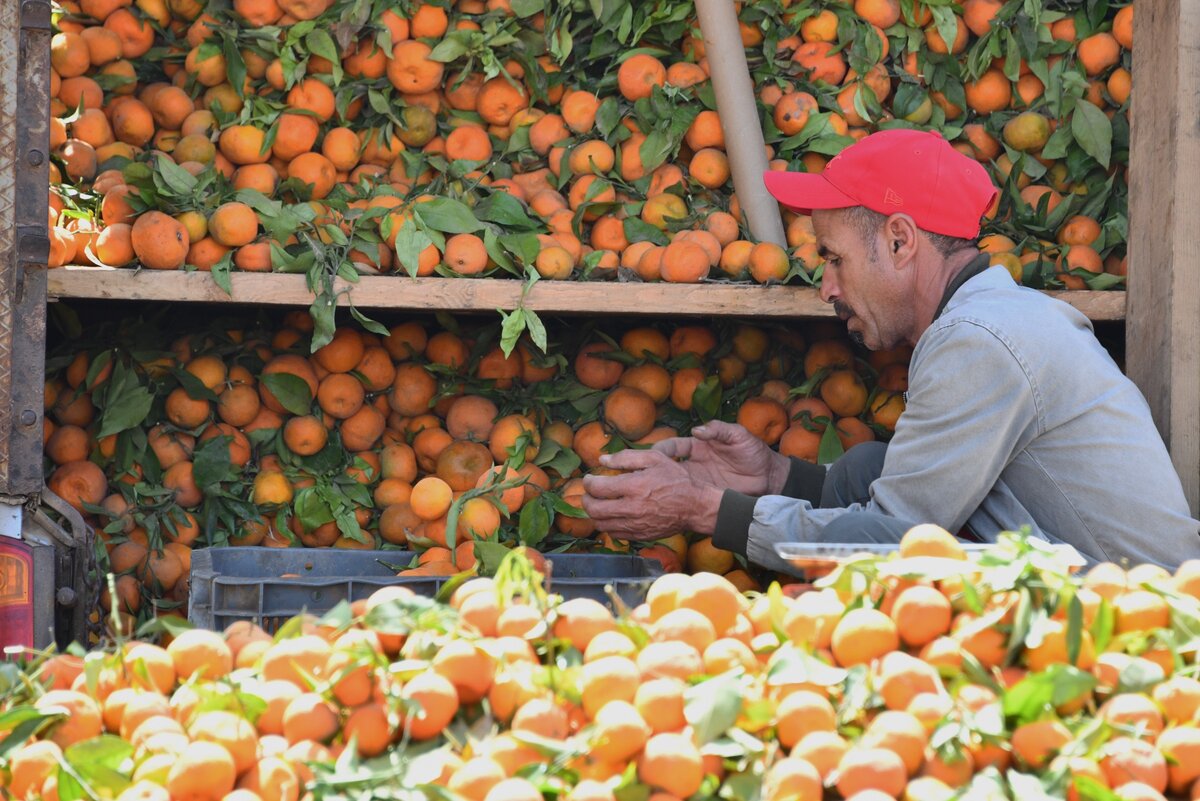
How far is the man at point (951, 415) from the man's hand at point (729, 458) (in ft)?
0.88

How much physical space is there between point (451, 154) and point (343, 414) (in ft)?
2.31

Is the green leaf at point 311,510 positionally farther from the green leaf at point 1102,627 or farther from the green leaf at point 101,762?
the green leaf at point 1102,627

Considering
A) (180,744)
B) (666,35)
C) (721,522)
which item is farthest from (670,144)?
(180,744)

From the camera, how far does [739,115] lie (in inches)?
122

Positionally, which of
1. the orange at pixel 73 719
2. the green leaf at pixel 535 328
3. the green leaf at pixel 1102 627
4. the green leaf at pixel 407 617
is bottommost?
the orange at pixel 73 719

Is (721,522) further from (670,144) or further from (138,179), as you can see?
(138,179)

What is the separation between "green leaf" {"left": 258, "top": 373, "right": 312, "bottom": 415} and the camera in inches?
124

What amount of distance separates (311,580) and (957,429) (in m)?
1.20

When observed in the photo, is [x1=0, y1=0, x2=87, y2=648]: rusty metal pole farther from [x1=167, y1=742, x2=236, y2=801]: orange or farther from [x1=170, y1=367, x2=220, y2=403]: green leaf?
[x1=167, y1=742, x2=236, y2=801]: orange

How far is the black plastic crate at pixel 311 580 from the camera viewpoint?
2.40 m

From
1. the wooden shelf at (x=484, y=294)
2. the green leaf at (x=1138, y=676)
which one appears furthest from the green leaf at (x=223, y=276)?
the green leaf at (x=1138, y=676)

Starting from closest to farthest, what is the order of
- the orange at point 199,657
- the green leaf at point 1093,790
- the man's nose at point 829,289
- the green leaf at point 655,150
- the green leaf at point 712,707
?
the green leaf at point 1093,790, the green leaf at point 712,707, the orange at point 199,657, the man's nose at point 829,289, the green leaf at point 655,150

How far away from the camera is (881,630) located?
4.87 ft

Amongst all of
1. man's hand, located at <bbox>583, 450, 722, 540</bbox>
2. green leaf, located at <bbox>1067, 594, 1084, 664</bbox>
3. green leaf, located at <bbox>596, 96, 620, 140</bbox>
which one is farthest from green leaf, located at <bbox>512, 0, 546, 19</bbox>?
green leaf, located at <bbox>1067, 594, 1084, 664</bbox>
